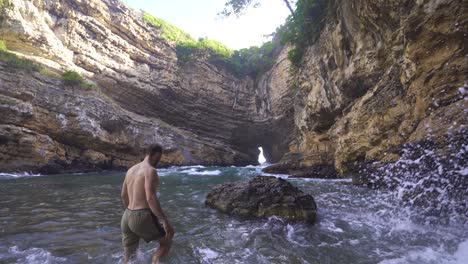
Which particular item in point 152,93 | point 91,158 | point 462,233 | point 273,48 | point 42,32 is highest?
point 273,48

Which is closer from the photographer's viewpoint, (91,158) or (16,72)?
(16,72)

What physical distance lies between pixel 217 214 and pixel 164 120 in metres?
21.5

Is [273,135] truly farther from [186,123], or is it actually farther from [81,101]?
[81,101]

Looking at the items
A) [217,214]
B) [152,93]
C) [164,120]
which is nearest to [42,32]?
[152,93]

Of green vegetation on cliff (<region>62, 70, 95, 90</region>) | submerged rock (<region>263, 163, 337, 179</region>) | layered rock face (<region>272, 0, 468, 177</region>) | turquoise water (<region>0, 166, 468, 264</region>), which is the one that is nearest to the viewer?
turquoise water (<region>0, 166, 468, 264</region>)

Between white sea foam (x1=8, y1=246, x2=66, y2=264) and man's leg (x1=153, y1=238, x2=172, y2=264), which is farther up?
man's leg (x1=153, y1=238, x2=172, y2=264)

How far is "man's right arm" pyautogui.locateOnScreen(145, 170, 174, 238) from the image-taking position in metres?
3.24

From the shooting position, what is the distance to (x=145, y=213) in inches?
130

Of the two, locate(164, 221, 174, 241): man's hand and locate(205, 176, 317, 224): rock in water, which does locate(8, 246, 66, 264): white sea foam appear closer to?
locate(164, 221, 174, 241): man's hand

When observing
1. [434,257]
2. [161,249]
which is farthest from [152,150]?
[434,257]

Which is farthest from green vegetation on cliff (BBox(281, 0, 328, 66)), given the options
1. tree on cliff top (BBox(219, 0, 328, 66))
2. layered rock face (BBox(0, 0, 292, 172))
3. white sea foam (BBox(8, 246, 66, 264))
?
white sea foam (BBox(8, 246, 66, 264))

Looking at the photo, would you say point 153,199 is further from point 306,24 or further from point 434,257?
point 306,24

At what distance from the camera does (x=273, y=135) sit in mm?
29156

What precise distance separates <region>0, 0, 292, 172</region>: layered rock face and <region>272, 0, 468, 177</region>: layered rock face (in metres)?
11.1
